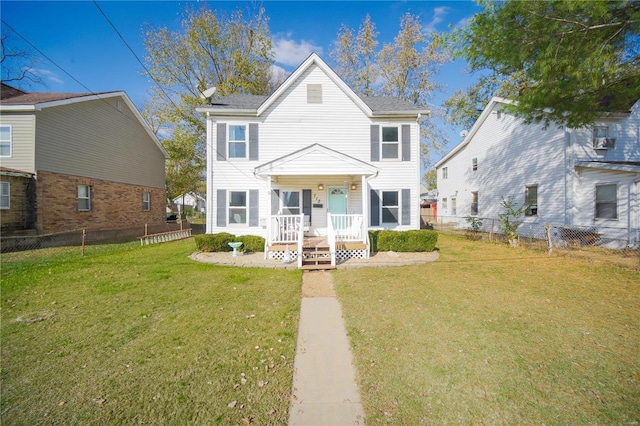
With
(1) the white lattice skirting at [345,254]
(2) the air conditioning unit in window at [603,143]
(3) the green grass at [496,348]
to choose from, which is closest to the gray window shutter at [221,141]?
(1) the white lattice skirting at [345,254]

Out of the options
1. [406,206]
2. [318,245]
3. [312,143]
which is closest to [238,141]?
[312,143]

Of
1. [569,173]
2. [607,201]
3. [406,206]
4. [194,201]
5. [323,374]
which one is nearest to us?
[323,374]

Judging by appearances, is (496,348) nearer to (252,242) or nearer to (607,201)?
(252,242)

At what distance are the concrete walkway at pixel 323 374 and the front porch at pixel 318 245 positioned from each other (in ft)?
10.4

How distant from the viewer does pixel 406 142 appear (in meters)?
11.3

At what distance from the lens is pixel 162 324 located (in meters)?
4.13

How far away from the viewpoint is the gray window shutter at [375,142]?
11258 millimetres

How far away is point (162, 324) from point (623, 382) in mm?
6212

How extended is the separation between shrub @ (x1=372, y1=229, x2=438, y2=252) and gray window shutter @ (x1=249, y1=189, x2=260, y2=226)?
5323 mm

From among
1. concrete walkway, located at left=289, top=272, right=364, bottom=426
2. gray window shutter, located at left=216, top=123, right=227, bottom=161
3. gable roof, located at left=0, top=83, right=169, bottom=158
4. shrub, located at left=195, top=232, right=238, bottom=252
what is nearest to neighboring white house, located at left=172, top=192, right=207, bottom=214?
gable roof, located at left=0, top=83, right=169, bottom=158

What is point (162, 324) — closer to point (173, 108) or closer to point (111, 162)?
point (111, 162)

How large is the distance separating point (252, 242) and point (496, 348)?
8246mm

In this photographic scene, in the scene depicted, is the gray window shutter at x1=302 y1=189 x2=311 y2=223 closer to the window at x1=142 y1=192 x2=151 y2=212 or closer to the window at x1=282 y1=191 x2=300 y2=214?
the window at x1=282 y1=191 x2=300 y2=214

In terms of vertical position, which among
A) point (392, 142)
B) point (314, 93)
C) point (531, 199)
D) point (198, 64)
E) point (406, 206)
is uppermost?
point (198, 64)
